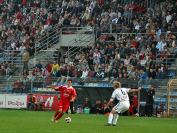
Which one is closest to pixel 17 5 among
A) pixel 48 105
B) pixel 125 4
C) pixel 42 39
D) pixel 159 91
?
pixel 42 39

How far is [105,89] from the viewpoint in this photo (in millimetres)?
45781

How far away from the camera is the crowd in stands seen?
153 ft

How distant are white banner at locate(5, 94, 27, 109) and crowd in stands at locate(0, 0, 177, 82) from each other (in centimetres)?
277

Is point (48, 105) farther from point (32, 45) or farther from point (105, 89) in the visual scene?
point (32, 45)

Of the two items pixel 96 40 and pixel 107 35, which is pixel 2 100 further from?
pixel 107 35

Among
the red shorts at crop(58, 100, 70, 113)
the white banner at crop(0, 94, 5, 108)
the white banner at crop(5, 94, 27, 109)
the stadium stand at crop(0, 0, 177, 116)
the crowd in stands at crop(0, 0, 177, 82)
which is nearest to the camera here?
the red shorts at crop(58, 100, 70, 113)

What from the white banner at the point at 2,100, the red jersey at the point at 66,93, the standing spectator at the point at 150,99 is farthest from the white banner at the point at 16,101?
the red jersey at the point at 66,93

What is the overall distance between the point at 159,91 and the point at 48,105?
8367 millimetres

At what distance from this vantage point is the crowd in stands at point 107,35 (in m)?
46.6

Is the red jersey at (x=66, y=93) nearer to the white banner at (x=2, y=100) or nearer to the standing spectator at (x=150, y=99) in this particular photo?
the standing spectator at (x=150, y=99)

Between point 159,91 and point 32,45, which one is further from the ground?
point 32,45

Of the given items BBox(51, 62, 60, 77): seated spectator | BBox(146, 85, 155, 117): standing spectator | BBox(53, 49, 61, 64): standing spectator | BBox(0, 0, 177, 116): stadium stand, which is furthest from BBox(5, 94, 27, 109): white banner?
BBox(146, 85, 155, 117): standing spectator

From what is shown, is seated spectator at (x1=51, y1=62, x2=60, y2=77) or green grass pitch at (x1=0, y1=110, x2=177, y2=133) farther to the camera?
seated spectator at (x1=51, y1=62, x2=60, y2=77)

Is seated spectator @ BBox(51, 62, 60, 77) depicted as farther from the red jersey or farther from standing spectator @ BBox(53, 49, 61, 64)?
the red jersey
